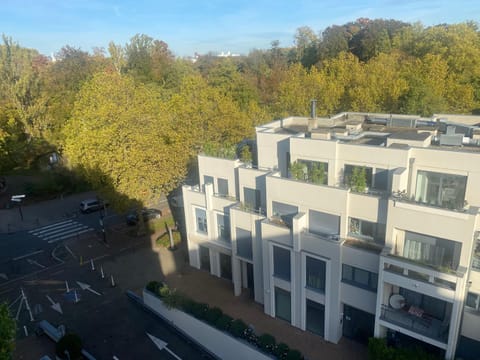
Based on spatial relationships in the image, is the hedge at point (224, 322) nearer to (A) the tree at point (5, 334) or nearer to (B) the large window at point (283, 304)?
(B) the large window at point (283, 304)

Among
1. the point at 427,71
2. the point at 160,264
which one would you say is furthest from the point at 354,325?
the point at 427,71

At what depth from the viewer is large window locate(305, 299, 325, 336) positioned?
21.5 metres

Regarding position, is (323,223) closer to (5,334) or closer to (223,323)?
(223,323)

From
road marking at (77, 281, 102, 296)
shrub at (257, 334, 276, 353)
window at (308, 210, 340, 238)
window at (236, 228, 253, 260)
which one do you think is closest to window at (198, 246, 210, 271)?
Answer: window at (236, 228, 253, 260)

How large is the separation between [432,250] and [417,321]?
3566mm

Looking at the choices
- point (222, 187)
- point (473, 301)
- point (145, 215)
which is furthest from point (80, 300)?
point (473, 301)

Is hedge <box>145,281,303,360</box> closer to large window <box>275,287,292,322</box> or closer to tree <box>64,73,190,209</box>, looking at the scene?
large window <box>275,287,292,322</box>

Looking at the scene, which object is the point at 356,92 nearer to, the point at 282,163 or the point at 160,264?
the point at 282,163

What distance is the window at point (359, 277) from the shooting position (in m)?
19.2

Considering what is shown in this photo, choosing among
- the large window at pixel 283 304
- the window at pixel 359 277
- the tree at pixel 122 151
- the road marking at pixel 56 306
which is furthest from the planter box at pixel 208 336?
the tree at pixel 122 151

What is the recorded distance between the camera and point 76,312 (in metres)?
25.7

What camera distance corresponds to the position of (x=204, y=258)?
97.2ft

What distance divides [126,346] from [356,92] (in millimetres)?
38285

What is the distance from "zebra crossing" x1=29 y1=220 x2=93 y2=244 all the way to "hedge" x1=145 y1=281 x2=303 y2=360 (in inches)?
667
